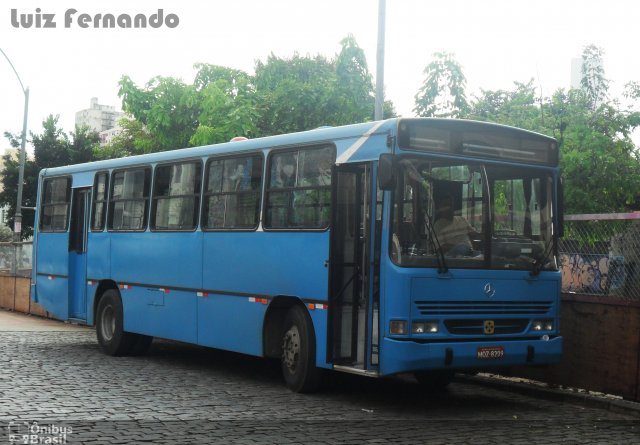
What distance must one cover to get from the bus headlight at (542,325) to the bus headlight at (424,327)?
4.28 ft

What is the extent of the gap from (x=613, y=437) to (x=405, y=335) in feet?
6.96

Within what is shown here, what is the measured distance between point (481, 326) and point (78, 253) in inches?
345

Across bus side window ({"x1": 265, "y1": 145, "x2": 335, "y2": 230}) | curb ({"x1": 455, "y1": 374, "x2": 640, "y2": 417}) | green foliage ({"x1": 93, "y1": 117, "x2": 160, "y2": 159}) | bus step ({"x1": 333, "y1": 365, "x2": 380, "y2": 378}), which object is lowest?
A: curb ({"x1": 455, "y1": 374, "x2": 640, "y2": 417})

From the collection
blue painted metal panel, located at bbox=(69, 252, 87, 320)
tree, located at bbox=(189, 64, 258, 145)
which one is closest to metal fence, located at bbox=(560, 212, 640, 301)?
blue painted metal panel, located at bbox=(69, 252, 87, 320)

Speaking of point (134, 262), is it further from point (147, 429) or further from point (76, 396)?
point (147, 429)

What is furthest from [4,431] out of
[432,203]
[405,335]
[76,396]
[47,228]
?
[47,228]

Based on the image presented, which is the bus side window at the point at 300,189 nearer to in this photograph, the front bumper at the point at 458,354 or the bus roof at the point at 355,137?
the bus roof at the point at 355,137

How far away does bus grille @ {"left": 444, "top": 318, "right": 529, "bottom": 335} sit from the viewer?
1009cm

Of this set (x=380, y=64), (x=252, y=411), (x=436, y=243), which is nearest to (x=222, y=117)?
(x=380, y=64)

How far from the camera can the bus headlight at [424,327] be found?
386 inches

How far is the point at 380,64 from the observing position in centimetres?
1739

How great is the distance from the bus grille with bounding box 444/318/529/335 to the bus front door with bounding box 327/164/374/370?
0.91m

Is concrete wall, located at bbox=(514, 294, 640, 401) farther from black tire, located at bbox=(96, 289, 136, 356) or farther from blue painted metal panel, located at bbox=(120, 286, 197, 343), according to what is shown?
black tire, located at bbox=(96, 289, 136, 356)

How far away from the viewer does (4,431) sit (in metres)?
8.32
